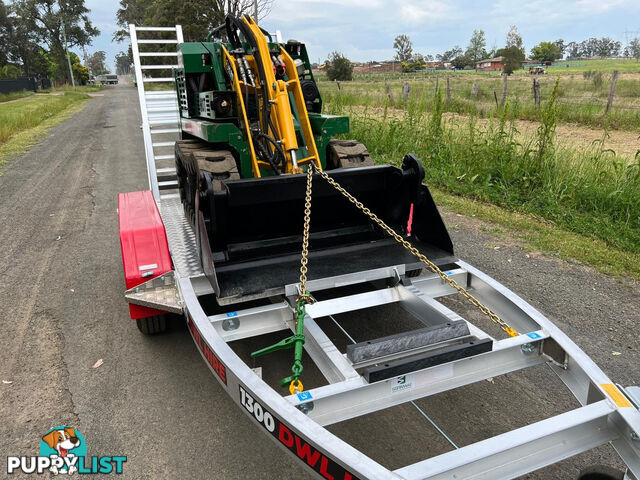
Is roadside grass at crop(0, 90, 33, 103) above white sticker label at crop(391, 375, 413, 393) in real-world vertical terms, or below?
above

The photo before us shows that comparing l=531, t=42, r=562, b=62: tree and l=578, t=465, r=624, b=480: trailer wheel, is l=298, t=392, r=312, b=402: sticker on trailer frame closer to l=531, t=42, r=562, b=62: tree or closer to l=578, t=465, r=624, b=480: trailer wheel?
l=578, t=465, r=624, b=480: trailer wheel

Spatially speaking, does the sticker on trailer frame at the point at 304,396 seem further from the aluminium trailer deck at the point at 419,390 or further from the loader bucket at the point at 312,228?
the loader bucket at the point at 312,228

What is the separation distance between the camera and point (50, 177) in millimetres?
10633

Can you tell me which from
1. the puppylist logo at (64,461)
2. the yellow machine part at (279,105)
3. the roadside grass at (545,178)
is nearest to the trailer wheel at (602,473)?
the puppylist logo at (64,461)

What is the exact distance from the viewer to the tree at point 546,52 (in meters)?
118

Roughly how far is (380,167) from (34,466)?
3.29 metres

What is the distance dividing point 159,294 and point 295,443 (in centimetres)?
201

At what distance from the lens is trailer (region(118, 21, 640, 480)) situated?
2.12 meters

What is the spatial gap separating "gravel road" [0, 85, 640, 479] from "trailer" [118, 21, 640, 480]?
1.38 feet

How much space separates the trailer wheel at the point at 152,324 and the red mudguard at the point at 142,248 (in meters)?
0.11

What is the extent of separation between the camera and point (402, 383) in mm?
2471

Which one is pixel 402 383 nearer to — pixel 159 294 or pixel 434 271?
pixel 434 271

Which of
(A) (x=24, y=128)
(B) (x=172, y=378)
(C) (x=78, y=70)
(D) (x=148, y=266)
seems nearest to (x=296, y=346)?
A: (B) (x=172, y=378)

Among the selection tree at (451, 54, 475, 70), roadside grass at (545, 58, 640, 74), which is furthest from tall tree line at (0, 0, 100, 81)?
tree at (451, 54, 475, 70)
